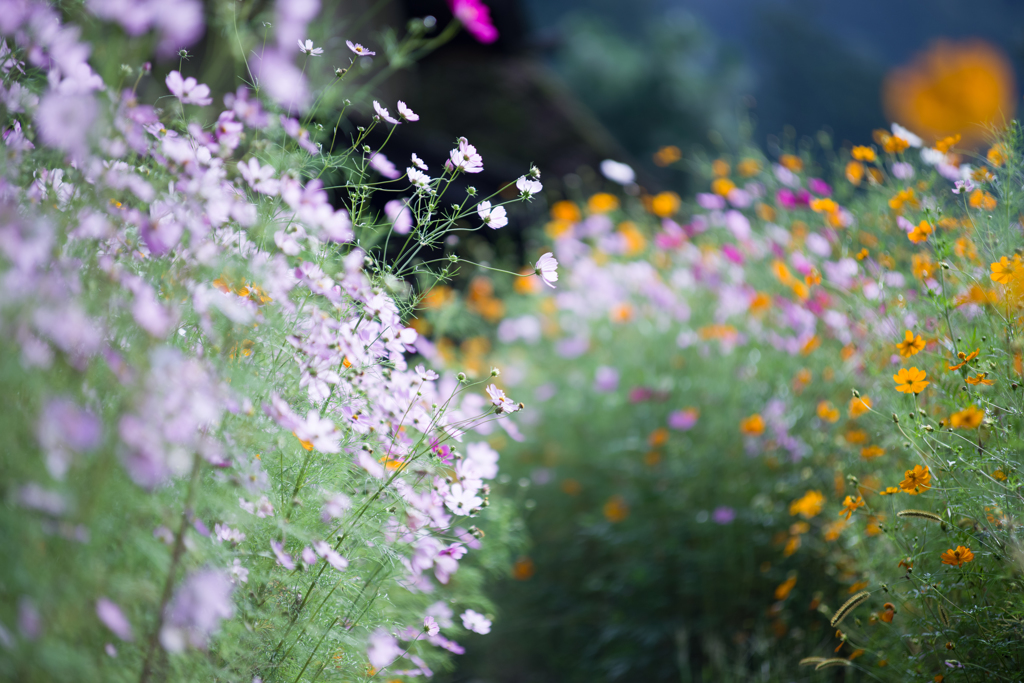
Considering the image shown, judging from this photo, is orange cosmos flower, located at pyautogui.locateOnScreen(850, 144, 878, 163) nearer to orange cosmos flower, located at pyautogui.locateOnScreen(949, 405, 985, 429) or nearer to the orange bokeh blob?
orange cosmos flower, located at pyautogui.locateOnScreen(949, 405, 985, 429)

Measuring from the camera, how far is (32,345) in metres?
0.64

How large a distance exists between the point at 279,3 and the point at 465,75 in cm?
546

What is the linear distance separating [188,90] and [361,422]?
22.5 inches

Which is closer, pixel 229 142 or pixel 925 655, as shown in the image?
pixel 229 142

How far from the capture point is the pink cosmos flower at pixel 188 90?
3.16 feet

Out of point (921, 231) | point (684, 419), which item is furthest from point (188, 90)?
point (684, 419)

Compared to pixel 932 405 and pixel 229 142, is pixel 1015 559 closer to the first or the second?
pixel 932 405

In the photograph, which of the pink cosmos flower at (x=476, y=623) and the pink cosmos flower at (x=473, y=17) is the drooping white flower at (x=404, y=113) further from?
the pink cosmos flower at (x=476, y=623)

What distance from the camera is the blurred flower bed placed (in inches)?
42.9

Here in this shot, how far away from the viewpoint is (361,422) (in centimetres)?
101

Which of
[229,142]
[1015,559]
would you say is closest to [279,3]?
[229,142]

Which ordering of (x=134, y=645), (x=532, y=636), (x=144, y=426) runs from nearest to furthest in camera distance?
1. (x=144, y=426)
2. (x=134, y=645)
3. (x=532, y=636)

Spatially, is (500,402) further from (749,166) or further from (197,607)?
(749,166)

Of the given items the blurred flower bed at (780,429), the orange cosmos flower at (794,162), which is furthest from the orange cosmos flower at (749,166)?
the orange cosmos flower at (794,162)
